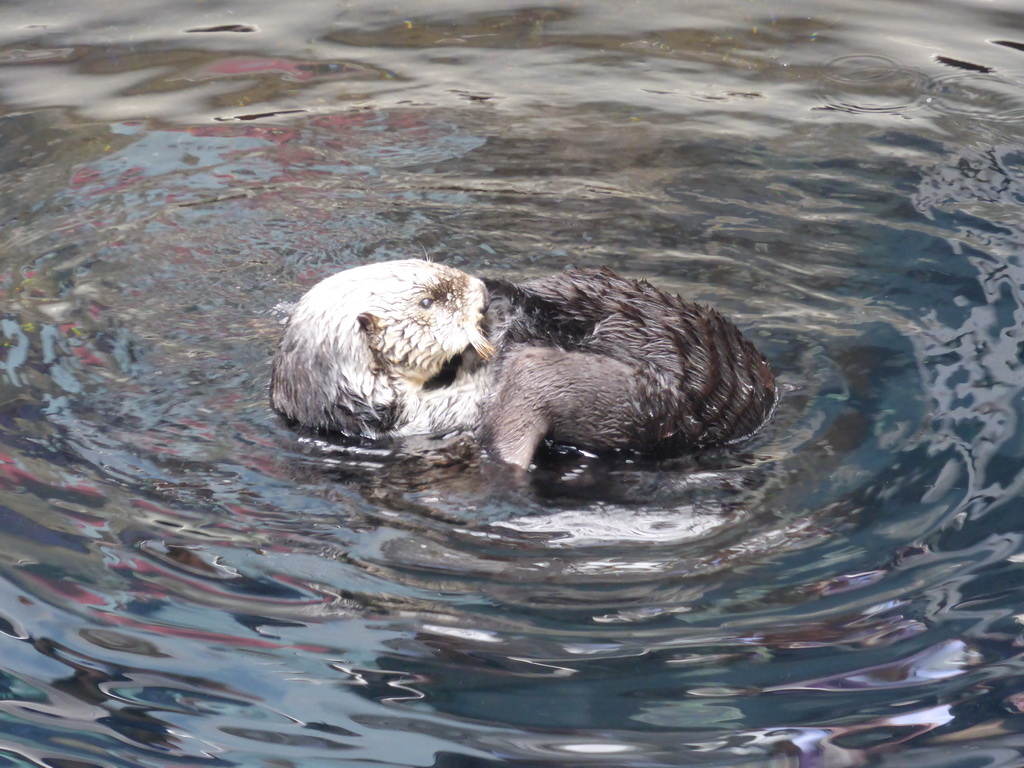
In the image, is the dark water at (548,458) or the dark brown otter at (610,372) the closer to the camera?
the dark water at (548,458)

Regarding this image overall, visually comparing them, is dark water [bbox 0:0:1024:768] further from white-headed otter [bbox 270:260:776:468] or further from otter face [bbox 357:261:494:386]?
otter face [bbox 357:261:494:386]

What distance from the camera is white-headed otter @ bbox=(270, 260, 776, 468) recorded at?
12.5 feet

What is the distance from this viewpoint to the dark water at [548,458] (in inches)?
110

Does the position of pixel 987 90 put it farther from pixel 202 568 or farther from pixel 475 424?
pixel 202 568

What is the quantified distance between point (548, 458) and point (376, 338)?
774 mm

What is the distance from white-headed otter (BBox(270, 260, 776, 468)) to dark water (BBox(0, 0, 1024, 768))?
16cm

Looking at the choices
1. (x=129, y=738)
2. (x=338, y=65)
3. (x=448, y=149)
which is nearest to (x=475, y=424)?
(x=129, y=738)

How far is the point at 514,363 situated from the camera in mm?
3838

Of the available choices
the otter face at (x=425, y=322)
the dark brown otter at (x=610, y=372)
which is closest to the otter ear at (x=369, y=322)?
the otter face at (x=425, y=322)

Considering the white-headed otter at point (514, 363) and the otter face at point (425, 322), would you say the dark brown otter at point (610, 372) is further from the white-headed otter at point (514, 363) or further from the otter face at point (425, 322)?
the otter face at point (425, 322)

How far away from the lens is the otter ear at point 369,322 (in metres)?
3.78

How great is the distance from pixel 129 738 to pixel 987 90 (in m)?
6.59

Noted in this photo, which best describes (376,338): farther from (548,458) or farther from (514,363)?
(548,458)

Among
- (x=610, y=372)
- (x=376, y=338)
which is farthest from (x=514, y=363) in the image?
(x=376, y=338)
